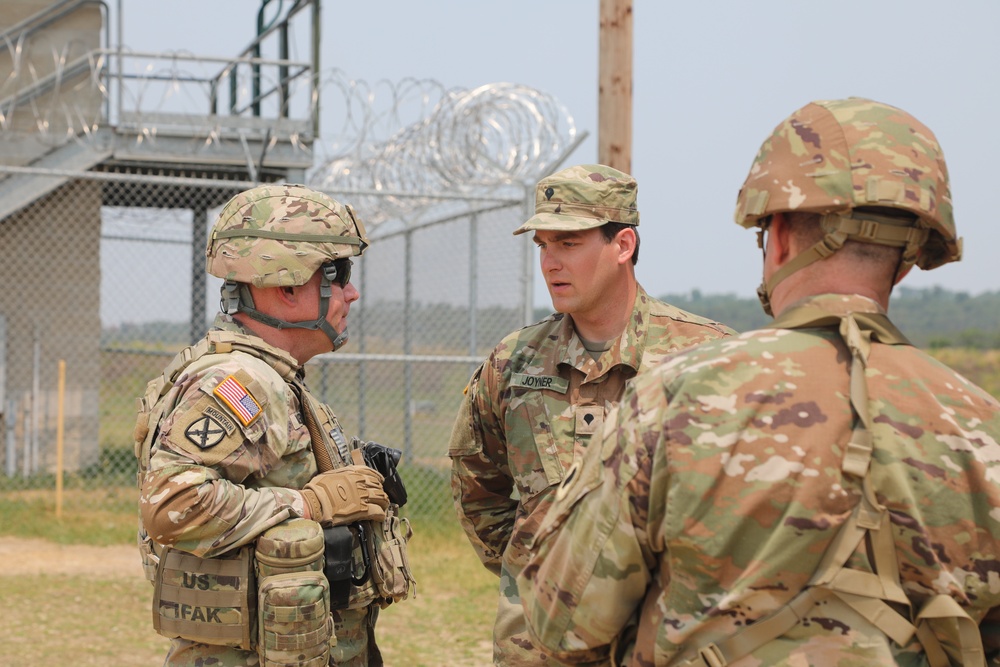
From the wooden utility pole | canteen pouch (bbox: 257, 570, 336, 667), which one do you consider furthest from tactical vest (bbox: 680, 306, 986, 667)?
the wooden utility pole

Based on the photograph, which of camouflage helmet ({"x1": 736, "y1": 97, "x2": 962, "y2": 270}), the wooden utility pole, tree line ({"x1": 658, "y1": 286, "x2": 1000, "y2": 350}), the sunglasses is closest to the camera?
camouflage helmet ({"x1": 736, "y1": 97, "x2": 962, "y2": 270})

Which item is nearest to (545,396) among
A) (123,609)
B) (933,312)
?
(123,609)

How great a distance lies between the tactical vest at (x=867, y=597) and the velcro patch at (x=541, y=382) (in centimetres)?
159

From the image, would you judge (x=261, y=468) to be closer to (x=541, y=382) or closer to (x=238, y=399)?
(x=238, y=399)

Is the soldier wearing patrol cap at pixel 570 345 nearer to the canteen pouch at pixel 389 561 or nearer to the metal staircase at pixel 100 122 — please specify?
the canteen pouch at pixel 389 561

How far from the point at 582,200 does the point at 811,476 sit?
5.71 ft

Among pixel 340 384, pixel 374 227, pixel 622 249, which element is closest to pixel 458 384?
pixel 374 227

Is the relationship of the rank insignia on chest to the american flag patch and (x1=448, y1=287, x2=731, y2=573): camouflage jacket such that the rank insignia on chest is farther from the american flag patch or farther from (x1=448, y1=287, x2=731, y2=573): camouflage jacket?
(x1=448, y1=287, x2=731, y2=573): camouflage jacket

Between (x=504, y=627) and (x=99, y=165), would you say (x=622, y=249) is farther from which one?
(x=99, y=165)

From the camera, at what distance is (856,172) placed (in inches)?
66.9

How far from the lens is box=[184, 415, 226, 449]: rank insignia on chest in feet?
8.45

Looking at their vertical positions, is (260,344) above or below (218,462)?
above

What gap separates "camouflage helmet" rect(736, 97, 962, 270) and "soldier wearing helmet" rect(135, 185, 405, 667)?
144cm

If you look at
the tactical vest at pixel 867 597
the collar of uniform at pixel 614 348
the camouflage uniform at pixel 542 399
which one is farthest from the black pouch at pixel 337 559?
the tactical vest at pixel 867 597
